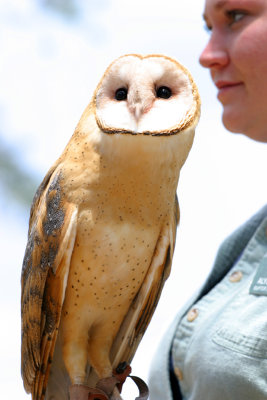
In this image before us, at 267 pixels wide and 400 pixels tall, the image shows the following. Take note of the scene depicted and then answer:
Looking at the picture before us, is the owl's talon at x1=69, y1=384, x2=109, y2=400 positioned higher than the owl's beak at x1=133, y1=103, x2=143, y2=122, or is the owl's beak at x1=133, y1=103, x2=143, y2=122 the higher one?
the owl's beak at x1=133, y1=103, x2=143, y2=122

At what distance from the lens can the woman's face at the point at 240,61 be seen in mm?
1129

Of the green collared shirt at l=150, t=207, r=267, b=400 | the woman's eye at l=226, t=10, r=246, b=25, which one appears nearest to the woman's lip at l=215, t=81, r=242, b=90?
the woman's eye at l=226, t=10, r=246, b=25

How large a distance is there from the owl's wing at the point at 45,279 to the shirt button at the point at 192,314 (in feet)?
1.09

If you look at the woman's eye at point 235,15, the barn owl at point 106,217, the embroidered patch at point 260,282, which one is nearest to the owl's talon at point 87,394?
the barn owl at point 106,217

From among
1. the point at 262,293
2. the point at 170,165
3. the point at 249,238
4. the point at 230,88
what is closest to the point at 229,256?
the point at 249,238

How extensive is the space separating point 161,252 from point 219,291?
290mm

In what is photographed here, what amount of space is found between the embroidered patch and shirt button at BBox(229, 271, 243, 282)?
0.22 feet

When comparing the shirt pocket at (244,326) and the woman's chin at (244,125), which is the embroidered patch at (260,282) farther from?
the woman's chin at (244,125)

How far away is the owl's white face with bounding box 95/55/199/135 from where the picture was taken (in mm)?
884

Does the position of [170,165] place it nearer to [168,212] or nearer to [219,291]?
[168,212]

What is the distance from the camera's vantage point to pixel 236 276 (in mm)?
1190

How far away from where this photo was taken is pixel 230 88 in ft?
3.90

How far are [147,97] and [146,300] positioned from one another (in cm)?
30

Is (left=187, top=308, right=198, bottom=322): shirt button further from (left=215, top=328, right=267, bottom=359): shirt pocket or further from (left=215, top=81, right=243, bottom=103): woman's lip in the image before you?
(left=215, top=81, right=243, bottom=103): woman's lip
